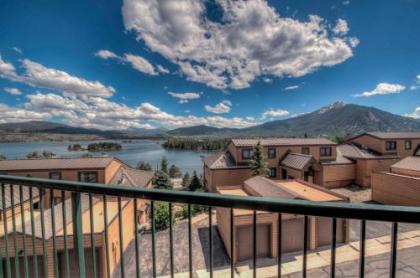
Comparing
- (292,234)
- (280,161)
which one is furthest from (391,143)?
(292,234)

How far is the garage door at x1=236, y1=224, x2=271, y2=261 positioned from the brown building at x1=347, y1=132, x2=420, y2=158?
60.7 ft

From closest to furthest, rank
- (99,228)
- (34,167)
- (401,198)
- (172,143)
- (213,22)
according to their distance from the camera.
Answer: (99,228), (401,198), (213,22), (34,167), (172,143)

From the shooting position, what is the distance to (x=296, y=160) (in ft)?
59.7

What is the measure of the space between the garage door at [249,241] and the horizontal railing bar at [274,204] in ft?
20.4

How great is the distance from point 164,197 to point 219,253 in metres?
8.50

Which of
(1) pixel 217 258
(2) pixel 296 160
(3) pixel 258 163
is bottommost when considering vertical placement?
(1) pixel 217 258

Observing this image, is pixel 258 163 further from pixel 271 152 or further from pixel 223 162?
pixel 223 162

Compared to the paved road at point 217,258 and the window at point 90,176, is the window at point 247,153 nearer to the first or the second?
the paved road at point 217,258

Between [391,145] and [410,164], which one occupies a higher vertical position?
[391,145]

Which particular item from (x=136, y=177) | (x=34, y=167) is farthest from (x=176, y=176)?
(x=34, y=167)

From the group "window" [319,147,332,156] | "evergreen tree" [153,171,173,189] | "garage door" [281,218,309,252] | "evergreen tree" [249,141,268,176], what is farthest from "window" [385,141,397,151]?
"evergreen tree" [153,171,173,189]

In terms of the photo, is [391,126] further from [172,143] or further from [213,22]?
[213,22]

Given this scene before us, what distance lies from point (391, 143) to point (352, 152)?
377cm

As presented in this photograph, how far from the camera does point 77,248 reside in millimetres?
1782
